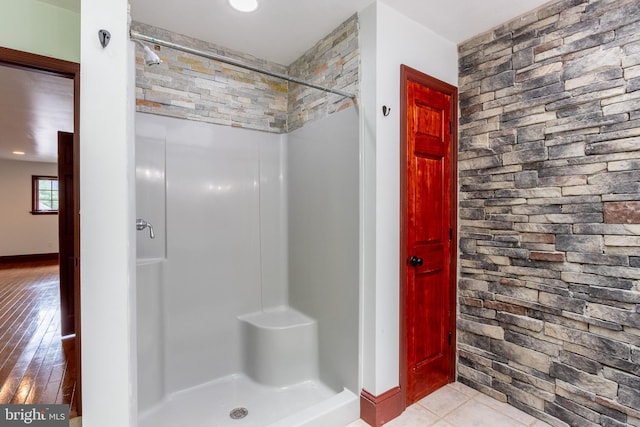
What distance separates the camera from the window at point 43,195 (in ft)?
24.7

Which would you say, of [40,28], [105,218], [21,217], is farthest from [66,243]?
[21,217]

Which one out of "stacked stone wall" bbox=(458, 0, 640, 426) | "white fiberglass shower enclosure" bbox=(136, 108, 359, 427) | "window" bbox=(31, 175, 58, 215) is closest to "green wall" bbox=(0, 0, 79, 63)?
"white fiberglass shower enclosure" bbox=(136, 108, 359, 427)

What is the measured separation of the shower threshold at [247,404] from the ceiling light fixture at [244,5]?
7.75ft

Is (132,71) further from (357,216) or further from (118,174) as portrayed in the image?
(357,216)

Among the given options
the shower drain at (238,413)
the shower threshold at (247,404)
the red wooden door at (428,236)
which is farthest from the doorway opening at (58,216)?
the red wooden door at (428,236)

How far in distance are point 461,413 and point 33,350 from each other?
368 centimetres

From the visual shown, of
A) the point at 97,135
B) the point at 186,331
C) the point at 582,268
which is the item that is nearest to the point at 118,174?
the point at 97,135

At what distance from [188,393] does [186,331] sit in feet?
1.39

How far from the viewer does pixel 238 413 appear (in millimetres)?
1979

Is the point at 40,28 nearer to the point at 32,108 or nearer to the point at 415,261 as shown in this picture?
the point at 415,261

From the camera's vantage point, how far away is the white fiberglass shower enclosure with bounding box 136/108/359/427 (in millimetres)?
1968

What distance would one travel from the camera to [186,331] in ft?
7.24

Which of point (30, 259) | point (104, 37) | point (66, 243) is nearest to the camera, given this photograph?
point (104, 37)

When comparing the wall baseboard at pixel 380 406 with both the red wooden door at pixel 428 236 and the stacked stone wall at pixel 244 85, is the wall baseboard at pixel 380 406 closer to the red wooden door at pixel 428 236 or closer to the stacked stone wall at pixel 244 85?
the red wooden door at pixel 428 236
